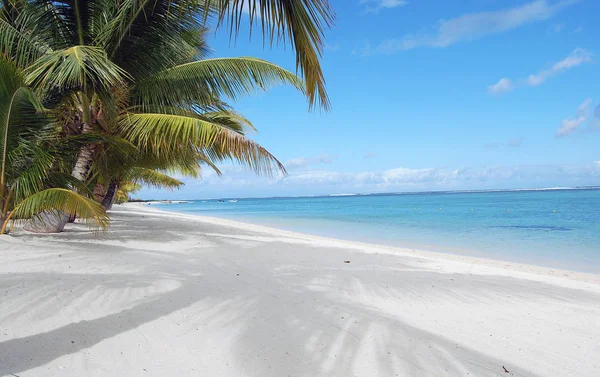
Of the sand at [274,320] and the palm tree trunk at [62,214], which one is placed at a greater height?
the palm tree trunk at [62,214]

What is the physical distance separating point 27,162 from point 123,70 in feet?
6.99

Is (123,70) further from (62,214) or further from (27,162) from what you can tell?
(62,214)

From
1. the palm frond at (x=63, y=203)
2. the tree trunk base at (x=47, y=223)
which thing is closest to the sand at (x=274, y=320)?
the palm frond at (x=63, y=203)

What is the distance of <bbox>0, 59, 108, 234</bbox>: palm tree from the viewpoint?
4816 mm

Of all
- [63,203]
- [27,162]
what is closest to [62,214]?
[27,162]

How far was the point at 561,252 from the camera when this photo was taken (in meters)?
9.85

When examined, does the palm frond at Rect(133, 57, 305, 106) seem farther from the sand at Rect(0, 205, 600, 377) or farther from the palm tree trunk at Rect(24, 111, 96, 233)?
the sand at Rect(0, 205, 600, 377)

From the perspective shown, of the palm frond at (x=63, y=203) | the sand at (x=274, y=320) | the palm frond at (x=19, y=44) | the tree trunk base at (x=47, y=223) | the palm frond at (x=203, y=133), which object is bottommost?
the sand at (x=274, y=320)

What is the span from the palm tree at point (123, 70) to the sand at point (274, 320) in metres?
2.32

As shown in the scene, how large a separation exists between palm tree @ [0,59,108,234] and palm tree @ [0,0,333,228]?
28cm

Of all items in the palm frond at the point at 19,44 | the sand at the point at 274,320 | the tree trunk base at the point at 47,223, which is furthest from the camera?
the tree trunk base at the point at 47,223

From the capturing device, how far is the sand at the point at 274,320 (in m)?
2.19

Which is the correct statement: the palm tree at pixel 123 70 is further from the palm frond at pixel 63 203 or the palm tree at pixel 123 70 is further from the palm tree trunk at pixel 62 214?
the palm frond at pixel 63 203

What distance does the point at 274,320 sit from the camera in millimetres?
2891
